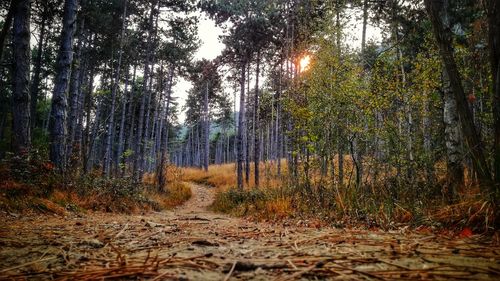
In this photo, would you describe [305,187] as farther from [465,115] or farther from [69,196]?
[69,196]

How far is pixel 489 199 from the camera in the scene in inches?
93.1

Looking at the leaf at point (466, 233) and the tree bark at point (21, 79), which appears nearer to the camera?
the leaf at point (466, 233)

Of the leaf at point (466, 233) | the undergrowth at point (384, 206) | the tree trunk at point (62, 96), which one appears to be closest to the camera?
the leaf at point (466, 233)

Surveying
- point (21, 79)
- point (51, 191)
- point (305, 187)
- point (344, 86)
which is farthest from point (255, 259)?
point (21, 79)

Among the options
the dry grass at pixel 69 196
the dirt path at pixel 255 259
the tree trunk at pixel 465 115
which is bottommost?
the dry grass at pixel 69 196

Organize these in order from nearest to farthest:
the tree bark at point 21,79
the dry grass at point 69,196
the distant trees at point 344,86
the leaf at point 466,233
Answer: the leaf at point 466,233 < the distant trees at point 344,86 < the dry grass at point 69,196 < the tree bark at point 21,79

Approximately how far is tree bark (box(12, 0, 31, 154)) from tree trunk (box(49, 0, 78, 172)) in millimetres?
555

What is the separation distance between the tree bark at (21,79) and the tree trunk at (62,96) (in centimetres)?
55

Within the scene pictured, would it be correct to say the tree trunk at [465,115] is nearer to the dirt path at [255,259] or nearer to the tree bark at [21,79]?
the dirt path at [255,259]

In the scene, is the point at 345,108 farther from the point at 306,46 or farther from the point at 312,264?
the point at 312,264

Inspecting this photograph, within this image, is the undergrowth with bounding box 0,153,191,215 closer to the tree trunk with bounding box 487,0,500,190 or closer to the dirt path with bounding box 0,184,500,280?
the dirt path with bounding box 0,184,500,280

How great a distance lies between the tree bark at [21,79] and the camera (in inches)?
277

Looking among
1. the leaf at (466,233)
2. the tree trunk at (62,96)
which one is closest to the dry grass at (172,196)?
the tree trunk at (62,96)

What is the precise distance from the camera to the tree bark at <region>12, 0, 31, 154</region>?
23.1ft
